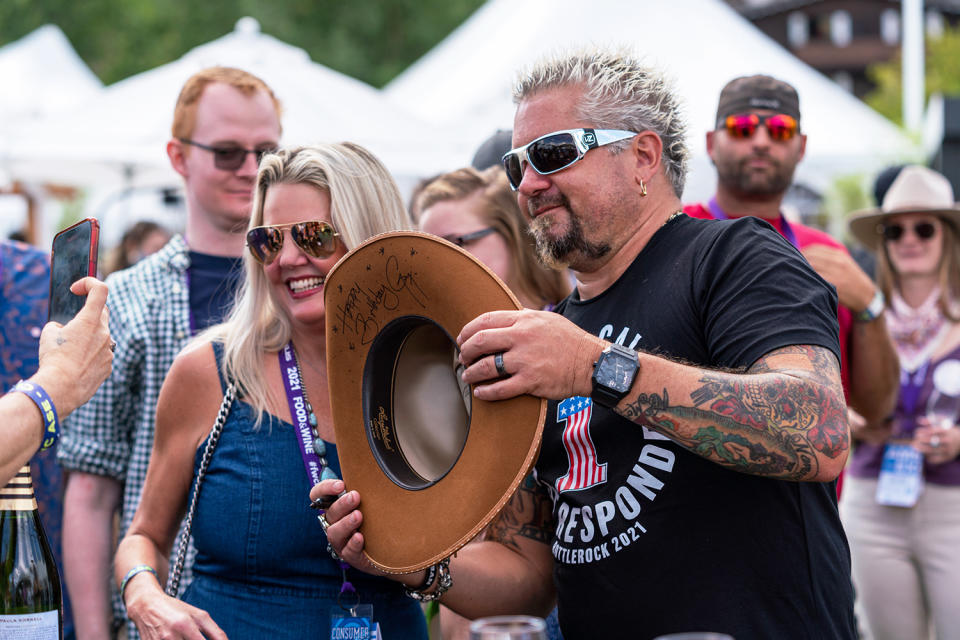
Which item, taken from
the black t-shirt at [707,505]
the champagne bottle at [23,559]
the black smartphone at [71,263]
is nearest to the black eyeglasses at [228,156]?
the black smartphone at [71,263]

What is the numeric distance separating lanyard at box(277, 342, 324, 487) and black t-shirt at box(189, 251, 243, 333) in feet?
2.48

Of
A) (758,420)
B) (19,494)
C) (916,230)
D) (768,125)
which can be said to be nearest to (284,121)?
(768,125)

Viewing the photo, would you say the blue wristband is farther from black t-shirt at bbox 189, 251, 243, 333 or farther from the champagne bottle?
black t-shirt at bbox 189, 251, 243, 333

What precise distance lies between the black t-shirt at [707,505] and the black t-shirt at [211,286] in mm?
1553

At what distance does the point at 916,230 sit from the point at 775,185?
1.47 metres

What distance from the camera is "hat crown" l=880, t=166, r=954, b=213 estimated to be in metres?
4.68

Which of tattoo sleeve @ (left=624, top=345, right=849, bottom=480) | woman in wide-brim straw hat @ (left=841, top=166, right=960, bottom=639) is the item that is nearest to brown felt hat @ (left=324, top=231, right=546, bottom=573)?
tattoo sleeve @ (left=624, top=345, right=849, bottom=480)

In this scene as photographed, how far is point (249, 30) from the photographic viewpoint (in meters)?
7.41

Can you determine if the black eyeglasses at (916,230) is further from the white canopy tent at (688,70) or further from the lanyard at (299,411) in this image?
the lanyard at (299,411)

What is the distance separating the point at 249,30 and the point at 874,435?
17.4ft

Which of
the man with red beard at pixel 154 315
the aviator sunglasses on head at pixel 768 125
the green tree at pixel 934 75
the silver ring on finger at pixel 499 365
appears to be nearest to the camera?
the silver ring on finger at pixel 499 365

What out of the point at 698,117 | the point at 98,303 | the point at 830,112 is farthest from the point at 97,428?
the point at 830,112

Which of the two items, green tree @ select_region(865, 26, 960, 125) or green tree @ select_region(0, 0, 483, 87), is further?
green tree @ select_region(865, 26, 960, 125)

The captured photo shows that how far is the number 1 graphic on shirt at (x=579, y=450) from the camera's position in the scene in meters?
2.00
